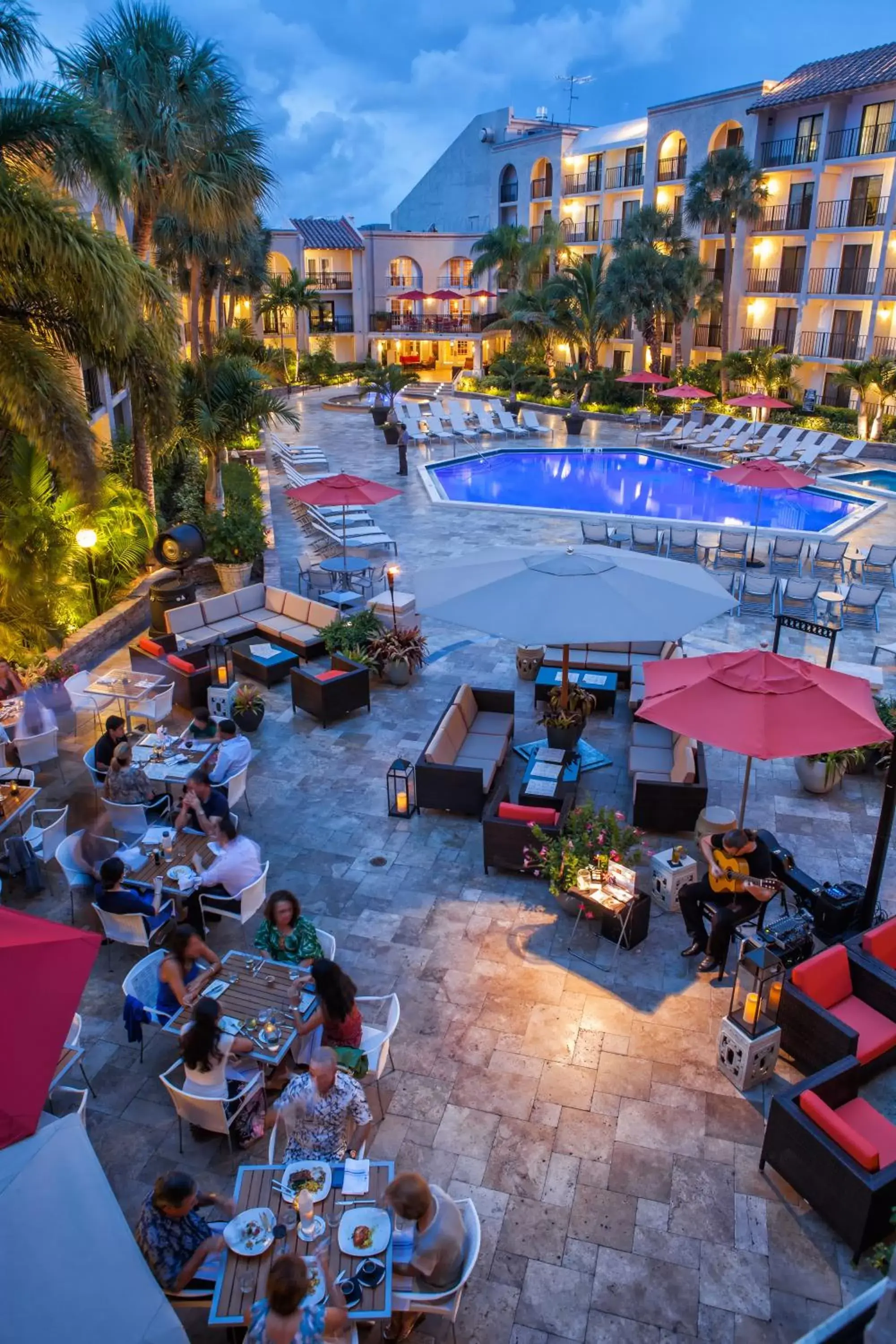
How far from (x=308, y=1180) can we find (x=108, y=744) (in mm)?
5340

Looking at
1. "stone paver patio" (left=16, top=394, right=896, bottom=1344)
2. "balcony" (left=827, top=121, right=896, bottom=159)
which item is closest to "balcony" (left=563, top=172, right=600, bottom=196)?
"balcony" (left=827, top=121, right=896, bottom=159)

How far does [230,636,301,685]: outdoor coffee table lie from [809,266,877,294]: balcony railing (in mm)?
27439

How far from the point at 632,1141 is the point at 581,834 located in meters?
2.47

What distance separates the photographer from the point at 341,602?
1465 cm

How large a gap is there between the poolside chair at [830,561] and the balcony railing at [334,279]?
41738 millimetres

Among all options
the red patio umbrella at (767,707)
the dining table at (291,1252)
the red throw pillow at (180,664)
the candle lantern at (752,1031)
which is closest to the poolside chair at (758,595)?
the red patio umbrella at (767,707)

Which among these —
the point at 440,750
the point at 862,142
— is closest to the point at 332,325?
the point at 862,142

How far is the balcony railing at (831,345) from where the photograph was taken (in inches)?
1229

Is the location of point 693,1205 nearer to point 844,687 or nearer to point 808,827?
point 844,687

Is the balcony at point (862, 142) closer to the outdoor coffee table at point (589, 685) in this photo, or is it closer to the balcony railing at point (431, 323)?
the balcony railing at point (431, 323)

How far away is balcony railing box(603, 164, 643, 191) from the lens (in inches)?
1670

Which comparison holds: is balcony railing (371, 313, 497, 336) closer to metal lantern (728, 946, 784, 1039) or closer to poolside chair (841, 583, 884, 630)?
poolside chair (841, 583, 884, 630)

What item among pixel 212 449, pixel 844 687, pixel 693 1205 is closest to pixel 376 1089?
pixel 693 1205

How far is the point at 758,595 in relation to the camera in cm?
1484
